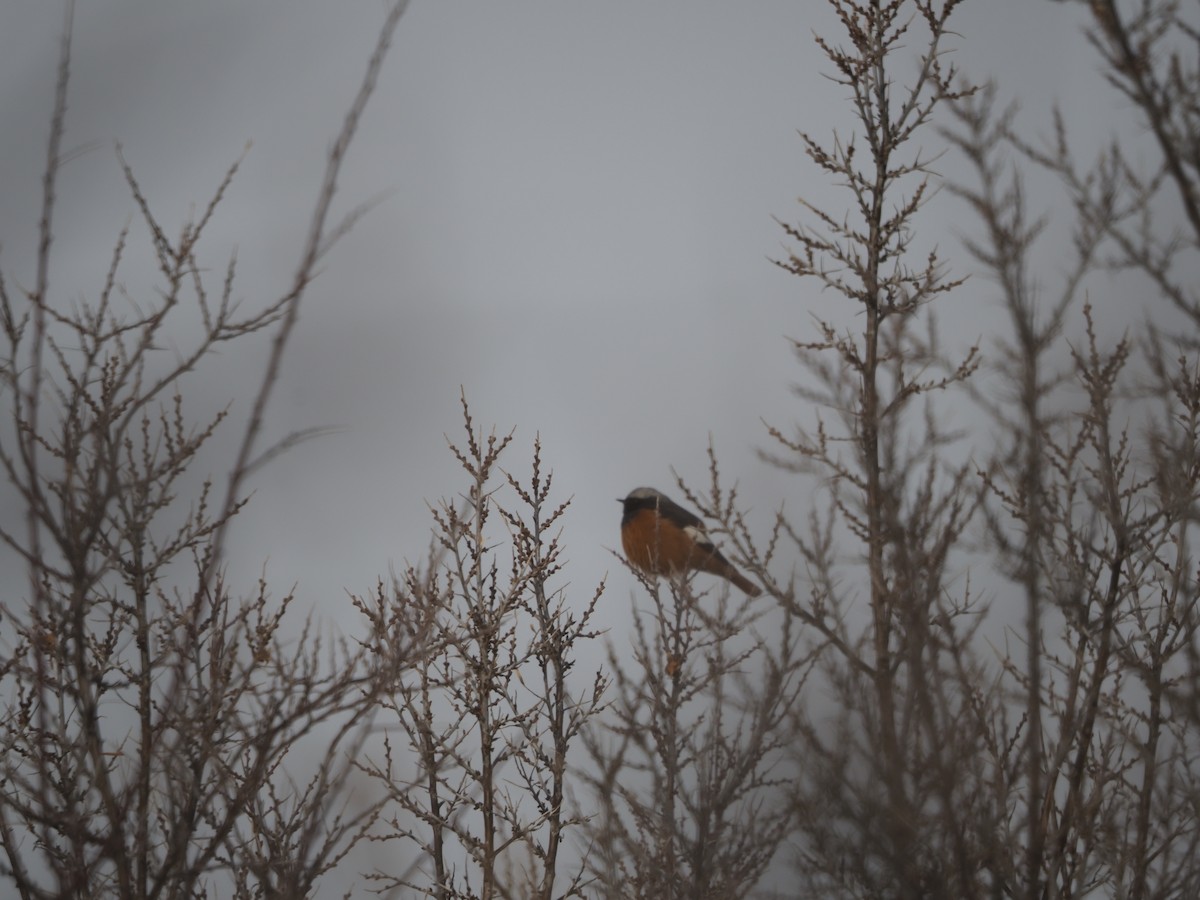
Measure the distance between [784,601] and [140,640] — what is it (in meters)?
3.51

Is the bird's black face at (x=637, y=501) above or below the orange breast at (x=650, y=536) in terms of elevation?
above

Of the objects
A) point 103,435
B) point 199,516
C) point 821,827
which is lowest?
point 821,827

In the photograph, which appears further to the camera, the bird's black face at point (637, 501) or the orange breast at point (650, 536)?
the bird's black face at point (637, 501)

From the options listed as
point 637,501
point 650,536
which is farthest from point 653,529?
point 637,501

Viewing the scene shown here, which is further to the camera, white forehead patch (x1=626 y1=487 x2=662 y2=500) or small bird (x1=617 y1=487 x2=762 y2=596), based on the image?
white forehead patch (x1=626 y1=487 x2=662 y2=500)

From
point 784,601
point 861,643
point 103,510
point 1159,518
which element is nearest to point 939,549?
point 861,643

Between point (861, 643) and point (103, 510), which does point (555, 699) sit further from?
point (103, 510)

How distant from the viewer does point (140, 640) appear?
20.2 feet

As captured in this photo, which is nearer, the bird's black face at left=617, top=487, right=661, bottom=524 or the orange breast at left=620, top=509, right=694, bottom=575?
the orange breast at left=620, top=509, right=694, bottom=575

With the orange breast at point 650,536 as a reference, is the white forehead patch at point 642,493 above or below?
above

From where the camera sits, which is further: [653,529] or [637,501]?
[637,501]

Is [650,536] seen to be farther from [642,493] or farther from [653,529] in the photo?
[642,493]

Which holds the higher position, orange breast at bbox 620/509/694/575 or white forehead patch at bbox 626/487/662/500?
white forehead patch at bbox 626/487/662/500

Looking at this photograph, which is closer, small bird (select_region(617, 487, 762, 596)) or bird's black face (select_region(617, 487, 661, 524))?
small bird (select_region(617, 487, 762, 596))
